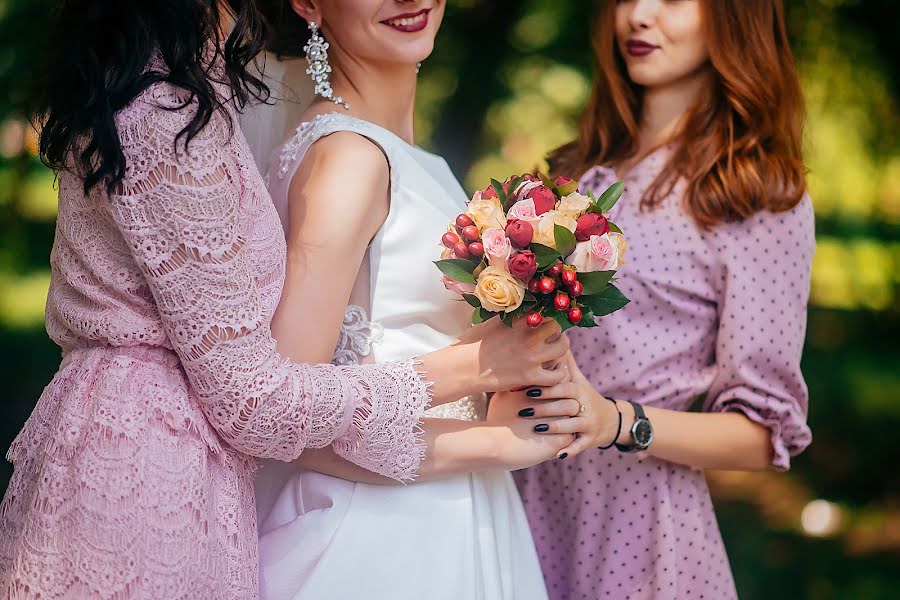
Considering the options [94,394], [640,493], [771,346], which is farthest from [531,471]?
[94,394]

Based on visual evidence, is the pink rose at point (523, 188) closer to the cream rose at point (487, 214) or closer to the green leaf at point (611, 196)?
the cream rose at point (487, 214)

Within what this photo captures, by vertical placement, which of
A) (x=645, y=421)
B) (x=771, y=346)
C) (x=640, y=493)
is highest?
(x=771, y=346)

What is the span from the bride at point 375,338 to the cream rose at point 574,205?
1.15 ft

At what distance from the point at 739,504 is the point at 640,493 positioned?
411 centimetres

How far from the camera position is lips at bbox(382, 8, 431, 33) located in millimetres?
2164

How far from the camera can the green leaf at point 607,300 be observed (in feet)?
6.08

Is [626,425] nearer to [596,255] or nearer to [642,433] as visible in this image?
[642,433]

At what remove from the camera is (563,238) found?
1789 mm

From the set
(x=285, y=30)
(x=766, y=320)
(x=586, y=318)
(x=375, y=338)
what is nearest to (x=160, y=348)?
(x=375, y=338)

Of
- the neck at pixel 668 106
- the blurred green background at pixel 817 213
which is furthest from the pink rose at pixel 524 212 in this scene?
the blurred green background at pixel 817 213

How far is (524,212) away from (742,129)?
0.99 meters

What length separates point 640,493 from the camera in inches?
95.1

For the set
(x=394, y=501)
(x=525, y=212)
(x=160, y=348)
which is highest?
(x=525, y=212)

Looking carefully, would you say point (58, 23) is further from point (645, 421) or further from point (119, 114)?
point (645, 421)
